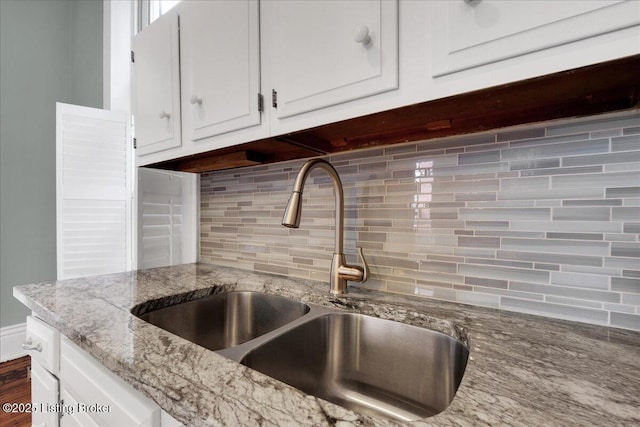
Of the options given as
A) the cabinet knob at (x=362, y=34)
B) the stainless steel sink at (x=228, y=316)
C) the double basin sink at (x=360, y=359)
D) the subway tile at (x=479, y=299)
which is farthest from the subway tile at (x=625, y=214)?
the stainless steel sink at (x=228, y=316)

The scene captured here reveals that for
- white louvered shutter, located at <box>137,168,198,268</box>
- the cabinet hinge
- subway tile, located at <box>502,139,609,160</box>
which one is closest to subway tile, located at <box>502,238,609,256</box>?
subway tile, located at <box>502,139,609,160</box>

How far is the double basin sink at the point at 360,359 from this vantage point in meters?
0.69

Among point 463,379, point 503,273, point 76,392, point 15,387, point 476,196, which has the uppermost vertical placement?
point 476,196

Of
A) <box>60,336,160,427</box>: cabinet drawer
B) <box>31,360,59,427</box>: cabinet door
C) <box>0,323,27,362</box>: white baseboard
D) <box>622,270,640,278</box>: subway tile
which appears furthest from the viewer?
<box>0,323,27,362</box>: white baseboard

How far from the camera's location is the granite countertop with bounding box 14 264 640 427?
0.38 metres

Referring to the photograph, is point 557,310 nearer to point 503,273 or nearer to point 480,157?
point 503,273

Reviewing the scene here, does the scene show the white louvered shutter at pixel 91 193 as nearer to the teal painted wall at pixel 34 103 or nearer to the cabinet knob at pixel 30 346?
the teal painted wall at pixel 34 103

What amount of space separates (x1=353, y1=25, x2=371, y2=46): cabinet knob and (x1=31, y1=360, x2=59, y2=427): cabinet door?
123 cm

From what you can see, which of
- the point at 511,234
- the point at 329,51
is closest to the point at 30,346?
the point at 329,51

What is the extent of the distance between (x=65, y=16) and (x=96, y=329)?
332 cm

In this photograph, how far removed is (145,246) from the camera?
1.54 m

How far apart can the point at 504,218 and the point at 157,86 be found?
1.40m

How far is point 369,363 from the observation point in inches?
31.9

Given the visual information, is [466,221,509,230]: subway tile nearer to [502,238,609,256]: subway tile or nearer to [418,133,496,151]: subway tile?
[502,238,609,256]: subway tile
